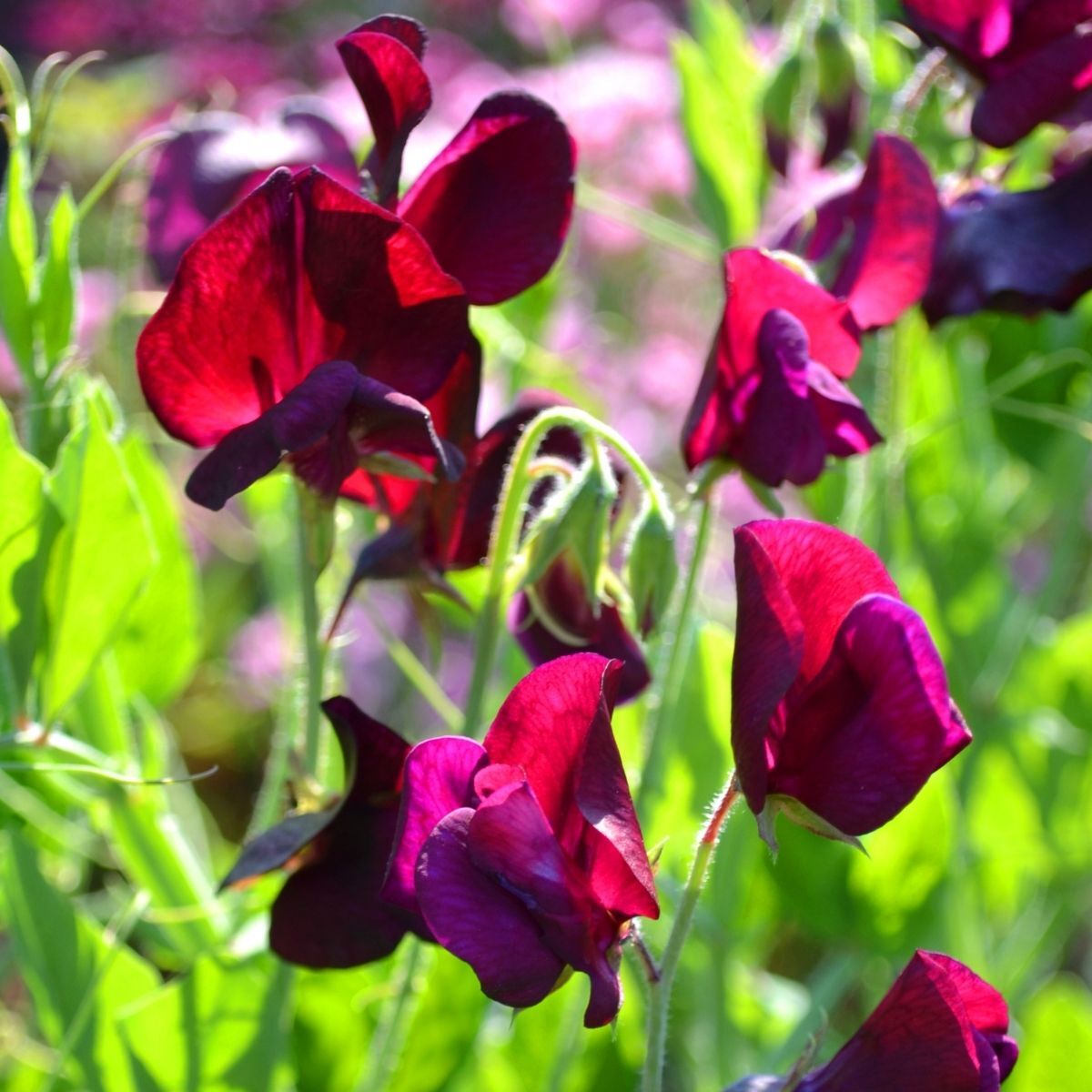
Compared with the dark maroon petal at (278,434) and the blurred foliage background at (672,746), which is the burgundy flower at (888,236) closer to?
the blurred foliage background at (672,746)

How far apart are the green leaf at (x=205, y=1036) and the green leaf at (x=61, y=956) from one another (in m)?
0.02

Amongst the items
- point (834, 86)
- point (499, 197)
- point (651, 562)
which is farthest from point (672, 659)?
point (834, 86)

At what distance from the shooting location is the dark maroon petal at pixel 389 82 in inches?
19.9

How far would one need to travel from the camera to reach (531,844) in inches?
16.3

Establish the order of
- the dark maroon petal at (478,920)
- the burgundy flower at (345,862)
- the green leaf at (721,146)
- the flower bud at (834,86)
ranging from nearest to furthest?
the dark maroon petal at (478,920)
the burgundy flower at (345,862)
the flower bud at (834,86)
the green leaf at (721,146)

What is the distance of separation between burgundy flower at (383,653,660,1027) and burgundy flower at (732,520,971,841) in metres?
Answer: 0.04

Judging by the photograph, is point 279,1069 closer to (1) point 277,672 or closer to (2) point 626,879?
(2) point 626,879

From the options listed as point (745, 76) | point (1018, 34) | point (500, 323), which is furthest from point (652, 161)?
point (1018, 34)

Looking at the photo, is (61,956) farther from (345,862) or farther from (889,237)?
(889,237)

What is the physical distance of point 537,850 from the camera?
42 centimetres

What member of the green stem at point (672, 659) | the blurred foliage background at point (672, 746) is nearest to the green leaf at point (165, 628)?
the blurred foliage background at point (672, 746)

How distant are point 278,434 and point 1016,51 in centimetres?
39

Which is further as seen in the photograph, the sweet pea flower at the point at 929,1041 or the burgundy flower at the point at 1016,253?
the burgundy flower at the point at 1016,253

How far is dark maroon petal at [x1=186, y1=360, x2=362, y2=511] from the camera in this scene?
1.54 feet
